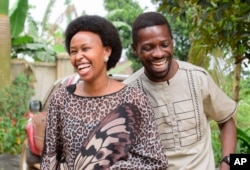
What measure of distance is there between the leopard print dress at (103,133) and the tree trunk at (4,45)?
837 centimetres

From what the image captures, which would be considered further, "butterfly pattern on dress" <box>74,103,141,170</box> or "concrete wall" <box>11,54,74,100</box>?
"concrete wall" <box>11,54,74,100</box>

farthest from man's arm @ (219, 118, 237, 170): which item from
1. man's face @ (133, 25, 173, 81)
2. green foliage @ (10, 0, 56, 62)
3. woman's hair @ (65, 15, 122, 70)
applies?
green foliage @ (10, 0, 56, 62)

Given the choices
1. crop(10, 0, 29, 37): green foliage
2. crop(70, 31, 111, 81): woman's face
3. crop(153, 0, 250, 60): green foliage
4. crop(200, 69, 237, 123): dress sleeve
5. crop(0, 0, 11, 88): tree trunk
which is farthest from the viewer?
crop(10, 0, 29, 37): green foliage

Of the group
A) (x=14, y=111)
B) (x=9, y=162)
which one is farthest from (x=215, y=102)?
(x=14, y=111)

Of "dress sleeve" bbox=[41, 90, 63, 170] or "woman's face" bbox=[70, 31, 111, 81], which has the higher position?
"woman's face" bbox=[70, 31, 111, 81]

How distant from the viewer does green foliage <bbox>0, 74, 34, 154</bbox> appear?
324 inches

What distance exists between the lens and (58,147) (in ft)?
7.30

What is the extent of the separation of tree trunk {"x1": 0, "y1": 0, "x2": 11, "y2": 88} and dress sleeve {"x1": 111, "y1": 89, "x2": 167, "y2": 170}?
27.8ft

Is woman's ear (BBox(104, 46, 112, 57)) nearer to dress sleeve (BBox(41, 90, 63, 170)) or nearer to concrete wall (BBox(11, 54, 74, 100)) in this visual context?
dress sleeve (BBox(41, 90, 63, 170))

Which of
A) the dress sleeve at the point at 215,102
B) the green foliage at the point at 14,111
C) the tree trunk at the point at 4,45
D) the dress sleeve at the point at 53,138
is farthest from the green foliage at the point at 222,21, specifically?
the tree trunk at the point at 4,45

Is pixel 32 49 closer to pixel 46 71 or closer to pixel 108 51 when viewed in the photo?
pixel 46 71

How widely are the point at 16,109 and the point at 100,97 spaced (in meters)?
8.80

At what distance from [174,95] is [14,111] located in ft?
28.1

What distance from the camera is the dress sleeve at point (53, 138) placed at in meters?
2.21
